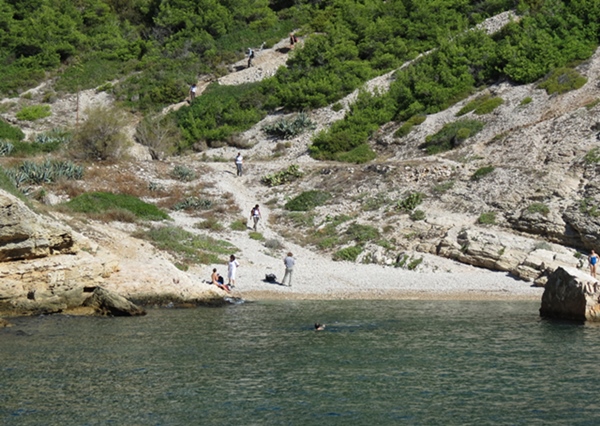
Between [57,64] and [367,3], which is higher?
[367,3]

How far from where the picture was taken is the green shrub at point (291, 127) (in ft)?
182

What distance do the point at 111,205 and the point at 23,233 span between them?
1400 cm

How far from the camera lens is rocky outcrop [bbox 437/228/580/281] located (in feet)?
108

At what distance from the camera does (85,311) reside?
1036 inches

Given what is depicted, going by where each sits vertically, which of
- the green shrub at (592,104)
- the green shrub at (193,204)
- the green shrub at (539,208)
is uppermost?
→ the green shrub at (592,104)

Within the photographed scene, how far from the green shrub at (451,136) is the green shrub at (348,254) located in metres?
12.4

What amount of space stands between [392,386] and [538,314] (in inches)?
447

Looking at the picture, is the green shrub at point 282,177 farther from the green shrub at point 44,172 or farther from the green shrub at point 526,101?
the green shrub at point 526,101

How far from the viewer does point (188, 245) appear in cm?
3572

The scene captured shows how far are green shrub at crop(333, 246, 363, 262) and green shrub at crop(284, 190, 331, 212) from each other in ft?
20.4

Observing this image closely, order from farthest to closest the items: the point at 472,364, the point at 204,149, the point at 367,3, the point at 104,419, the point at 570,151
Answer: the point at 367,3 → the point at 204,149 → the point at 570,151 → the point at 472,364 → the point at 104,419

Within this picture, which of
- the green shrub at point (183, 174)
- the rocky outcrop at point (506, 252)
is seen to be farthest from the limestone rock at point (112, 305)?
the green shrub at point (183, 174)

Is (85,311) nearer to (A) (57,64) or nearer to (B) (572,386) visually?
(B) (572,386)

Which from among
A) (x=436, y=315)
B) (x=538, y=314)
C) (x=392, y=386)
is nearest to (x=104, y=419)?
(x=392, y=386)
